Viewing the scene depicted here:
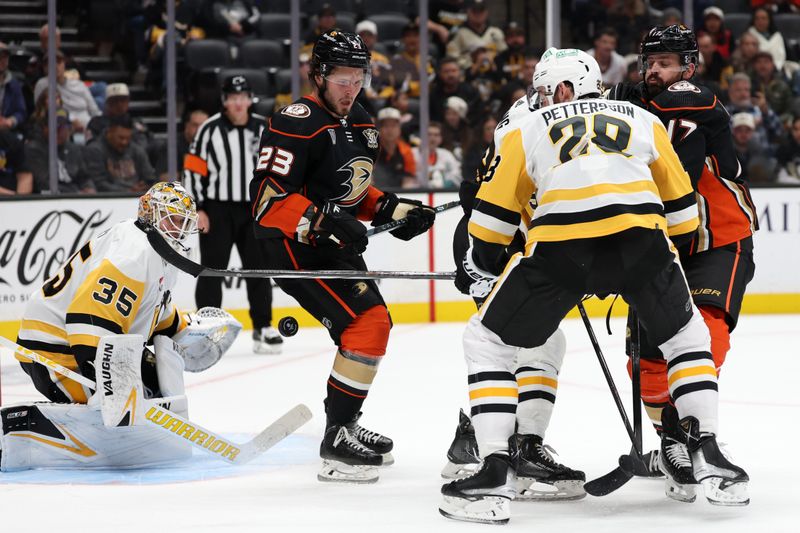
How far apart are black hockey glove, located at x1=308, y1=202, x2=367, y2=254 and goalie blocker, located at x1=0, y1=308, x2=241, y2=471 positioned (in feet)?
Result: 1.84

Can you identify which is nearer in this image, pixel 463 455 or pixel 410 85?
pixel 463 455

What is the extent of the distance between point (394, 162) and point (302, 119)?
3.75 metres

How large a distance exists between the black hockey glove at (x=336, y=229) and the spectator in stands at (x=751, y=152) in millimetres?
4646

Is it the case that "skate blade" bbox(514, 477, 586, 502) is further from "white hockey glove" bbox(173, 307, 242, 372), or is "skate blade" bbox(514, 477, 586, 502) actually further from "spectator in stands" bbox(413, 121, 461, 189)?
"spectator in stands" bbox(413, 121, 461, 189)

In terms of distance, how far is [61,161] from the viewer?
21.5 feet

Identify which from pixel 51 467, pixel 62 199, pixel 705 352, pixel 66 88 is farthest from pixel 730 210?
pixel 66 88

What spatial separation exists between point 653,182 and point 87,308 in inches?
60.7

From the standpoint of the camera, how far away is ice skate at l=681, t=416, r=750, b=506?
2.75 meters

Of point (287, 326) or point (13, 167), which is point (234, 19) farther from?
point (287, 326)

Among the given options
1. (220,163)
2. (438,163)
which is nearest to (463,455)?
(220,163)

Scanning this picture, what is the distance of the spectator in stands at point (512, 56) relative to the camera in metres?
7.60

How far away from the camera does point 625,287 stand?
110 inches

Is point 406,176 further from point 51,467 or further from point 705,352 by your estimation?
point 705,352

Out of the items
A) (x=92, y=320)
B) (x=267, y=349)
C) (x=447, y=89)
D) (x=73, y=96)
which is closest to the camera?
(x=92, y=320)
